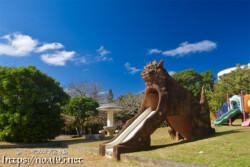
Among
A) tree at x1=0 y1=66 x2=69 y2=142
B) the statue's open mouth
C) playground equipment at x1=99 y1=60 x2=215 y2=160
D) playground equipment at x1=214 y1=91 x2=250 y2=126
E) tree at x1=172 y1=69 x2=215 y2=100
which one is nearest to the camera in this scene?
playground equipment at x1=99 y1=60 x2=215 y2=160

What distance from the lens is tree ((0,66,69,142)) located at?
40.7 ft

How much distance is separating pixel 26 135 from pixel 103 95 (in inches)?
620

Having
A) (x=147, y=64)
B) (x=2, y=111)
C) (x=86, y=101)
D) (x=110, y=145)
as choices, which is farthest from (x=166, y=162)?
(x=86, y=101)

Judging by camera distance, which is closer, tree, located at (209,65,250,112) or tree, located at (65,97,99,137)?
tree, located at (65,97,99,137)

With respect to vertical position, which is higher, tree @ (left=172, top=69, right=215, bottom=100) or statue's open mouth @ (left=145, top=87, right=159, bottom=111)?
tree @ (left=172, top=69, right=215, bottom=100)

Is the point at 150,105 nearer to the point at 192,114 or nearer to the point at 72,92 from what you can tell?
the point at 192,114

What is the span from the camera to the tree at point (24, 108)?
488 inches

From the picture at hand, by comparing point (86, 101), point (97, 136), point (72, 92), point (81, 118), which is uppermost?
point (72, 92)

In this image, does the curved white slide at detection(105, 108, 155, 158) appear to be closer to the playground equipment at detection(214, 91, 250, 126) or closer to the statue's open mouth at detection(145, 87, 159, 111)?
the statue's open mouth at detection(145, 87, 159, 111)

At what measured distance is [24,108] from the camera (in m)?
12.6

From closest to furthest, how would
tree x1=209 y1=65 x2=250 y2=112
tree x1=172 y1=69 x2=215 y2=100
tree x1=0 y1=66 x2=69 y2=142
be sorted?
tree x1=0 y1=66 x2=69 y2=142, tree x1=209 y1=65 x2=250 y2=112, tree x1=172 y1=69 x2=215 y2=100

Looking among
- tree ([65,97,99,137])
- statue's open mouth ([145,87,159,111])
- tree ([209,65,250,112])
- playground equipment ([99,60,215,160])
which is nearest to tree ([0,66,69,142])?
tree ([65,97,99,137])

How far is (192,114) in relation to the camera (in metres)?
8.95

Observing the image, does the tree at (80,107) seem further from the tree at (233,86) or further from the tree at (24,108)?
the tree at (233,86)
